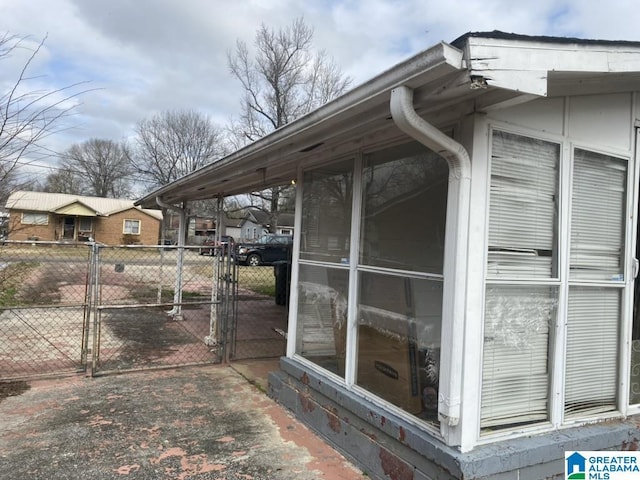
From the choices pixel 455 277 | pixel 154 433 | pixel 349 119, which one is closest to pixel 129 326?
pixel 154 433

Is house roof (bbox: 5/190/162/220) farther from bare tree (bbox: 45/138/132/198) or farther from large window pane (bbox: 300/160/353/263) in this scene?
large window pane (bbox: 300/160/353/263)

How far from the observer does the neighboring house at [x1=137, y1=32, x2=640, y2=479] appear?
2.35 m

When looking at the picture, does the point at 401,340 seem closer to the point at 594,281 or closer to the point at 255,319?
the point at 594,281

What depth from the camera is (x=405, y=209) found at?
3217 millimetres

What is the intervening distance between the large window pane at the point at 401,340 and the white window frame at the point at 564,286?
42cm

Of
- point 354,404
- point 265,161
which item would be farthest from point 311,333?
point 265,161

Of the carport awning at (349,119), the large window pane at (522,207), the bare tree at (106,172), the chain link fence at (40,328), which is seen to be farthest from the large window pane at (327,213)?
the bare tree at (106,172)

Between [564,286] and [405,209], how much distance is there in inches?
44.5

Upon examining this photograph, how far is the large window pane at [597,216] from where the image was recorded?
111 inches

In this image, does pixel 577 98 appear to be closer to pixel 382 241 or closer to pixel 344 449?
pixel 382 241

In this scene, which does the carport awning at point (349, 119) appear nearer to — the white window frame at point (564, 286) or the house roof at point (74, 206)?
the white window frame at point (564, 286)

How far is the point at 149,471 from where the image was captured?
123 inches

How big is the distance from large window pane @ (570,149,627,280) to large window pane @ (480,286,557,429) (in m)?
0.37

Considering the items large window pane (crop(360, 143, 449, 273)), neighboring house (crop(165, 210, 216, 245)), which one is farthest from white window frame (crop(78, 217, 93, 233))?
large window pane (crop(360, 143, 449, 273))
